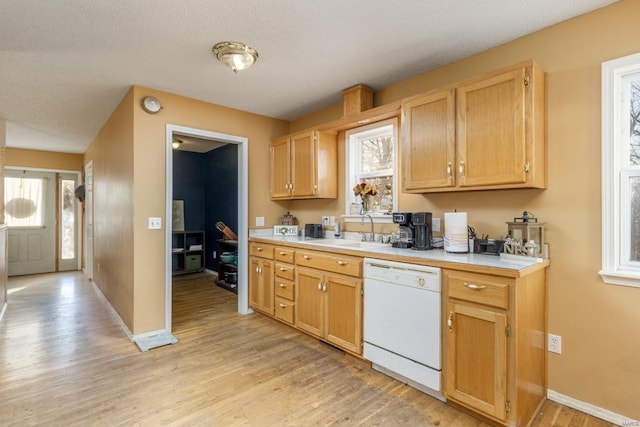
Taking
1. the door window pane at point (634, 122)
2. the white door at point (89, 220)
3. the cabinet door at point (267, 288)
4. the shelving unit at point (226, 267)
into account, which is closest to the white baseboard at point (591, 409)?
the door window pane at point (634, 122)

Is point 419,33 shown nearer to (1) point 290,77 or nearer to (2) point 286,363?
(1) point 290,77

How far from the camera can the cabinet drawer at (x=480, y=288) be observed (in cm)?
177

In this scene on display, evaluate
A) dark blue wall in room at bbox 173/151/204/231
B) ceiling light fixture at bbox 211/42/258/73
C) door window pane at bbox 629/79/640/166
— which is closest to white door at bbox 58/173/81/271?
dark blue wall in room at bbox 173/151/204/231

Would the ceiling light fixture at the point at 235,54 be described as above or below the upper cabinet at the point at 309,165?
above

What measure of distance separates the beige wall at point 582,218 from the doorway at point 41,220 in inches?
317

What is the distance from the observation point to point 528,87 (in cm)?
201

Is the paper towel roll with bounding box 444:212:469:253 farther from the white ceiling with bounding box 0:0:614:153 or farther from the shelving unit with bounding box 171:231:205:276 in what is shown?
the shelving unit with bounding box 171:231:205:276

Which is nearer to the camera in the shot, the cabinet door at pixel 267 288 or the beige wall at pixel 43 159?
the cabinet door at pixel 267 288

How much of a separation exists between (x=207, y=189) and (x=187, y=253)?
1.36 m

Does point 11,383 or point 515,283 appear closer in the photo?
point 515,283

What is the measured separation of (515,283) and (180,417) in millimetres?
2138

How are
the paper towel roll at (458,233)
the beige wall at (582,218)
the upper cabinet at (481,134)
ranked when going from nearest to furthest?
the beige wall at (582,218)
the upper cabinet at (481,134)
the paper towel roll at (458,233)

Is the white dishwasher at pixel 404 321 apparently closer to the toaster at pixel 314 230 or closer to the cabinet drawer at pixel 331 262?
the cabinet drawer at pixel 331 262

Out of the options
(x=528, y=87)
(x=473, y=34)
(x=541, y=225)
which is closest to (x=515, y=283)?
(x=541, y=225)
